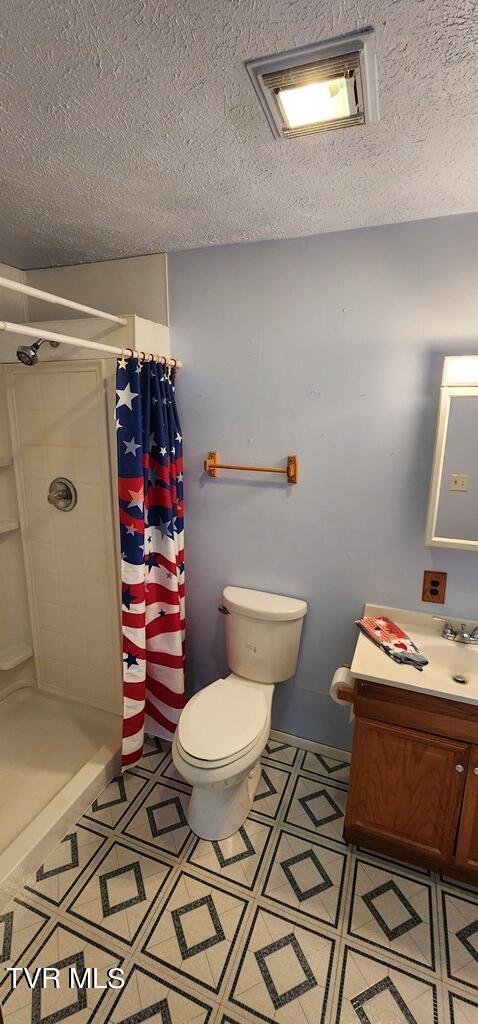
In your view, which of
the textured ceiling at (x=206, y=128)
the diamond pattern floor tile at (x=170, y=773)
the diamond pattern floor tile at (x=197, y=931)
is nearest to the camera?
the textured ceiling at (x=206, y=128)

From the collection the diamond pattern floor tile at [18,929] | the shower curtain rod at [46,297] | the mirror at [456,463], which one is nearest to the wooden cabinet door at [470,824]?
the mirror at [456,463]

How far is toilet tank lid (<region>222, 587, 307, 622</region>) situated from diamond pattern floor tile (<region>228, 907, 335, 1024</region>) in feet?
3.35

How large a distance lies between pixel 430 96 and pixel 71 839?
8.54ft

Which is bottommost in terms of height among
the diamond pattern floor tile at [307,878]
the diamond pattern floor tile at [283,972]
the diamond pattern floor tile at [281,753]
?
the diamond pattern floor tile at [283,972]

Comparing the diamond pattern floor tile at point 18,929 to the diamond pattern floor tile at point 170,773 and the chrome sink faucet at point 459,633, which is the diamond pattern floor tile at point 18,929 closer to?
the diamond pattern floor tile at point 170,773

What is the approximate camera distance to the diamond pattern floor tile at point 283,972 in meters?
1.31

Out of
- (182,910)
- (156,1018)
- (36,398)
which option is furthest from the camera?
(36,398)

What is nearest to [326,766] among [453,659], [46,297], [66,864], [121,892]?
[453,659]

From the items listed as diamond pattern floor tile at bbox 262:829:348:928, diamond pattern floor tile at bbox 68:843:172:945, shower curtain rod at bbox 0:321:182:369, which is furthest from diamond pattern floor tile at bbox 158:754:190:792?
shower curtain rod at bbox 0:321:182:369

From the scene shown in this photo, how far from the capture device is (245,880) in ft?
5.46

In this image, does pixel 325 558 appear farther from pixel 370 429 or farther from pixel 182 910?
pixel 182 910

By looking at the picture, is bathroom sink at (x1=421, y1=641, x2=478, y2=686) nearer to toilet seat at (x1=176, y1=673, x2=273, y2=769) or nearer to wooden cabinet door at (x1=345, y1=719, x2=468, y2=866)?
wooden cabinet door at (x1=345, y1=719, x2=468, y2=866)

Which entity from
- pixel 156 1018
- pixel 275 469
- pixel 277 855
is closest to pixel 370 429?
pixel 275 469

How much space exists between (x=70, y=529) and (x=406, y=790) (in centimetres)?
184
